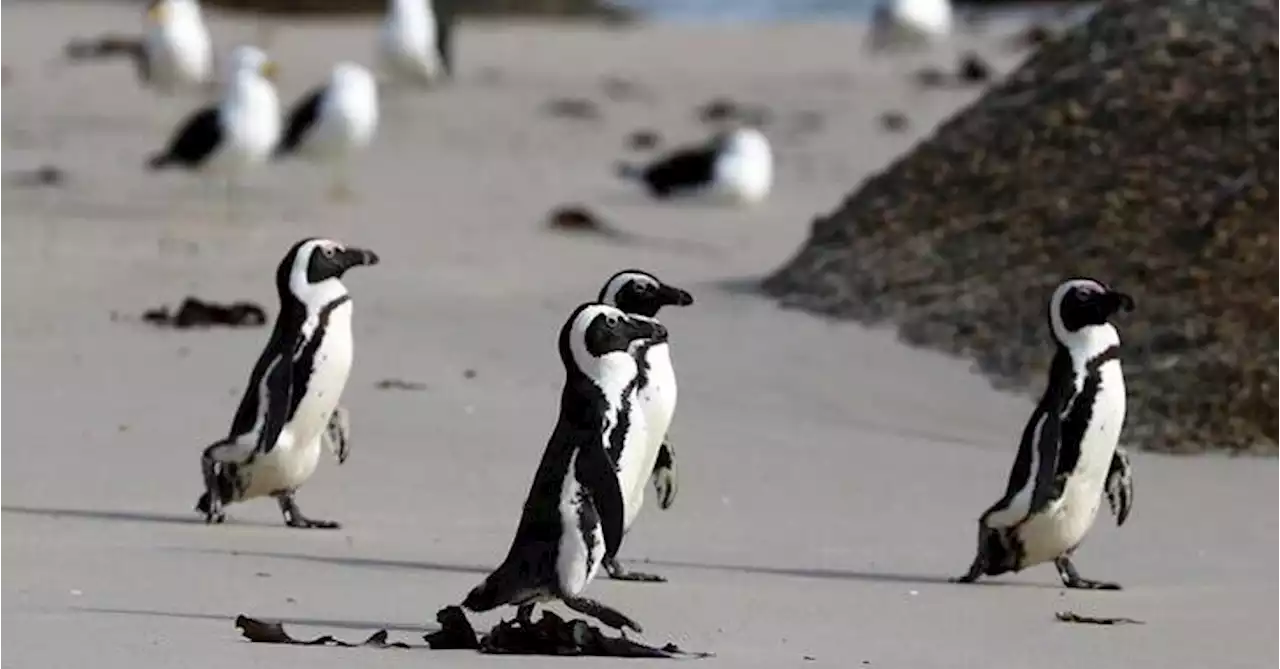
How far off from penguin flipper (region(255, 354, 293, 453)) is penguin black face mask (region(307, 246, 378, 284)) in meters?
0.28

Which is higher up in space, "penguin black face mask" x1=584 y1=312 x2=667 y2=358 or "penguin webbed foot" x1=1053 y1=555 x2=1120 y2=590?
"penguin black face mask" x1=584 y1=312 x2=667 y2=358

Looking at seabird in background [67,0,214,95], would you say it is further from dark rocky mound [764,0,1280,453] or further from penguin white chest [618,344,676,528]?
penguin white chest [618,344,676,528]

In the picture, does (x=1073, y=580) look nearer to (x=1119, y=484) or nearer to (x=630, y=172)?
(x=1119, y=484)

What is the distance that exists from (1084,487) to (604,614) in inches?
76.6

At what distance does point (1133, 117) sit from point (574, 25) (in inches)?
741

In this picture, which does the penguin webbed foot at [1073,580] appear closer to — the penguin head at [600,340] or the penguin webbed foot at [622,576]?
the penguin webbed foot at [622,576]

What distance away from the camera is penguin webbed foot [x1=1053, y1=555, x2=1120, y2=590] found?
24.6 feet

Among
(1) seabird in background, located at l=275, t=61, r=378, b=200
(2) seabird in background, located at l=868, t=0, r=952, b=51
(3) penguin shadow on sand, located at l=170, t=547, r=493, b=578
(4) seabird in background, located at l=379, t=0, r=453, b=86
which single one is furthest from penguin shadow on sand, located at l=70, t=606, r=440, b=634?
(2) seabird in background, located at l=868, t=0, r=952, b=51

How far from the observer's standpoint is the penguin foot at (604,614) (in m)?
6.05

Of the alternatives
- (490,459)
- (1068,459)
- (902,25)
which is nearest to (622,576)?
(1068,459)

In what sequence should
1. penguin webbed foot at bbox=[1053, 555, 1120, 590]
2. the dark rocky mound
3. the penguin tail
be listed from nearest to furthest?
penguin webbed foot at bbox=[1053, 555, 1120, 590], the dark rocky mound, the penguin tail

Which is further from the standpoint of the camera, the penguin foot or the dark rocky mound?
the dark rocky mound

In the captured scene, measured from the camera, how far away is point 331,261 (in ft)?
27.2

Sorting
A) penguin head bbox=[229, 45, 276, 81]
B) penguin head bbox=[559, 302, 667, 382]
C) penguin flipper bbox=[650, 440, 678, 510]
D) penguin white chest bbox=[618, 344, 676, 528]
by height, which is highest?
penguin head bbox=[229, 45, 276, 81]
